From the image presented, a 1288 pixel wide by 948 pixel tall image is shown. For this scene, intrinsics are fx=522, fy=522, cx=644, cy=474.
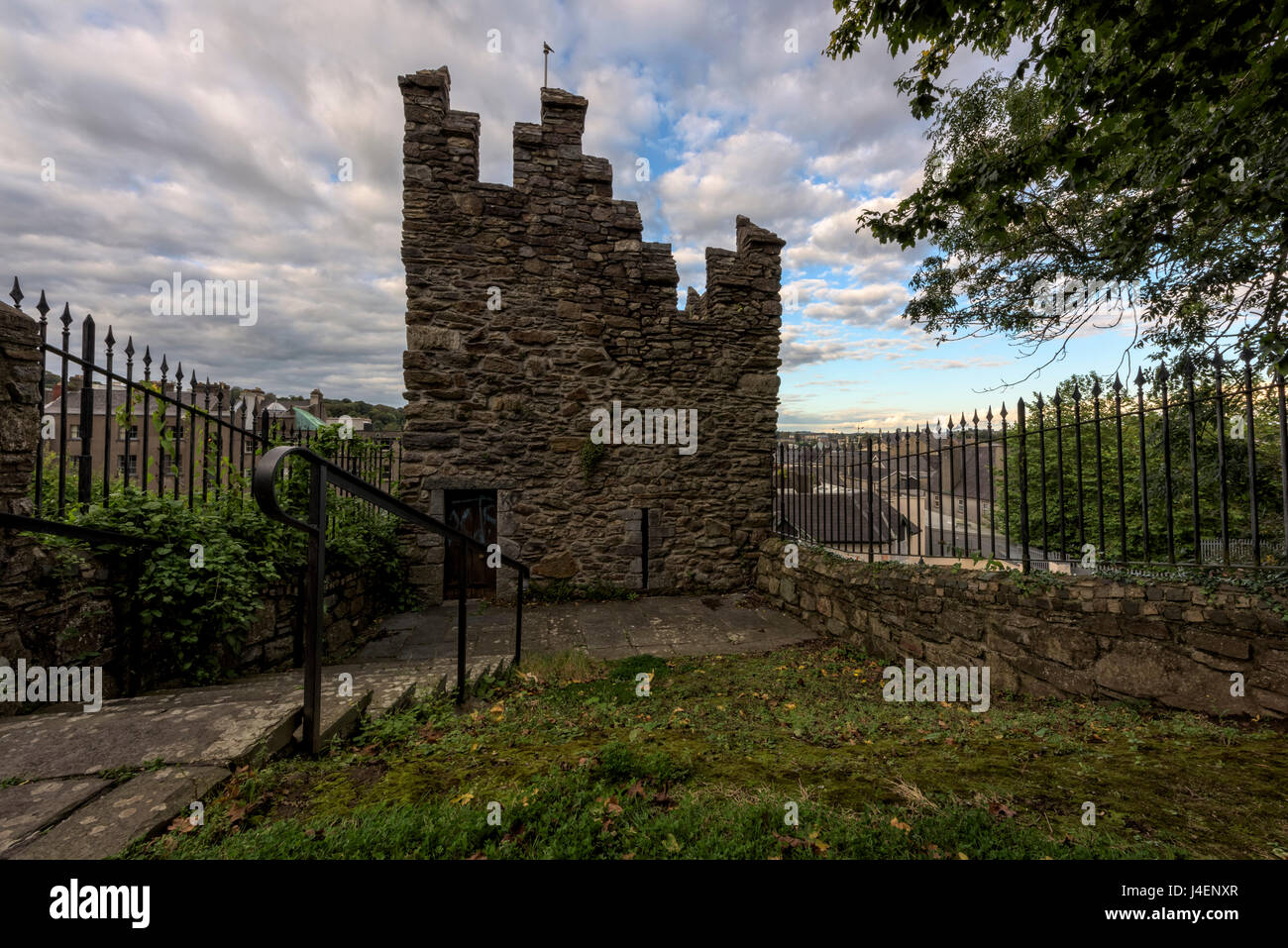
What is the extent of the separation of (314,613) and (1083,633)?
16.6ft

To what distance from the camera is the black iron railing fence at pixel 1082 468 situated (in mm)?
3506

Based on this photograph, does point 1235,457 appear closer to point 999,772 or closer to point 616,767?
point 999,772

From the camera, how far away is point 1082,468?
240 inches

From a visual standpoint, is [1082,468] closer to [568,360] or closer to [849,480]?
[849,480]

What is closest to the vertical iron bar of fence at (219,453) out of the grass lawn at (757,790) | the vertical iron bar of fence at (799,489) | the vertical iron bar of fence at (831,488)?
the grass lawn at (757,790)

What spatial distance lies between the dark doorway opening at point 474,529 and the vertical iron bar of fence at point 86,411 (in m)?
4.60

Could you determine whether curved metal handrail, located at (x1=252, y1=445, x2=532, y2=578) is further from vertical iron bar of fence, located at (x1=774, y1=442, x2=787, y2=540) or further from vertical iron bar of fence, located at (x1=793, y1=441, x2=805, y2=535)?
vertical iron bar of fence, located at (x1=774, y1=442, x2=787, y2=540)

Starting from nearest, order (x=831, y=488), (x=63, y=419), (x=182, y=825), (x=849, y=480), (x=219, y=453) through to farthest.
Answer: (x=182, y=825), (x=63, y=419), (x=219, y=453), (x=849, y=480), (x=831, y=488)

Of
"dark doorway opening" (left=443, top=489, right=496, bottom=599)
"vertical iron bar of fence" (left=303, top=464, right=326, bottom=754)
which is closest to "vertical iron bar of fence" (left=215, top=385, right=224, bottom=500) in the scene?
"vertical iron bar of fence" (left=303, top=464, right=326, bottom=754)

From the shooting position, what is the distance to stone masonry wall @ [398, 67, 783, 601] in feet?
25.8

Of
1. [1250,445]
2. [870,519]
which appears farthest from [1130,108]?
[870,519]

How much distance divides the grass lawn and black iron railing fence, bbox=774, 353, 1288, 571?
1.21 m

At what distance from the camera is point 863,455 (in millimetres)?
6777
